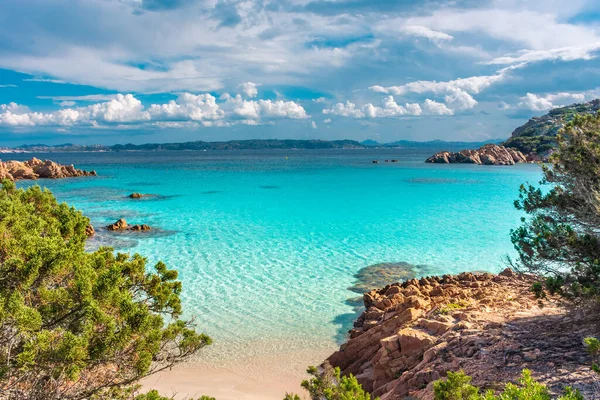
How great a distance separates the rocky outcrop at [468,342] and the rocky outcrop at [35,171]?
74145mm

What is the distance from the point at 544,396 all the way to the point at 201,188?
59191 mm

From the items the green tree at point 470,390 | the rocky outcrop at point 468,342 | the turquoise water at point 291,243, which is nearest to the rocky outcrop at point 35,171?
the turquoise water at point 291,243

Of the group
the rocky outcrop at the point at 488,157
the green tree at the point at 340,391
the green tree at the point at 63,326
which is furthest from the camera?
the rocky outcrop at the point at 488,157

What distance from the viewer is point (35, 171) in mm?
79562

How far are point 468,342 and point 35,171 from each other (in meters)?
89.0

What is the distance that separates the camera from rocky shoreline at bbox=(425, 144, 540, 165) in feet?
357

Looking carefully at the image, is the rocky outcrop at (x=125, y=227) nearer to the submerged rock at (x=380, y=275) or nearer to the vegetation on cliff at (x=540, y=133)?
the submerged rock at (x=380, y=275)

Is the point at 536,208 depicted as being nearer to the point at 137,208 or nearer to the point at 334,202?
the point at 334,202

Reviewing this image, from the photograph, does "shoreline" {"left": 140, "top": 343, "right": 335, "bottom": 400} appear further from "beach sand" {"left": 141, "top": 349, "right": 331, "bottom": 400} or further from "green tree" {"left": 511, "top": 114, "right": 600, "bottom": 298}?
"green tree" {"left": 511, "top": 114, "right": 600, "bottom": 298}

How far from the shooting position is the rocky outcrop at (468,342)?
25.7ft

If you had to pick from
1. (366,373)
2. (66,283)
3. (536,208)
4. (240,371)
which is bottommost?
(240,371)

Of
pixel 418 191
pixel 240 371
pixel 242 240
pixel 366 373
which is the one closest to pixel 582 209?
pixel 366 373

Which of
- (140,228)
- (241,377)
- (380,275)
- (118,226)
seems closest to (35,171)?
→ (118,226)

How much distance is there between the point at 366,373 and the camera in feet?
34.9
